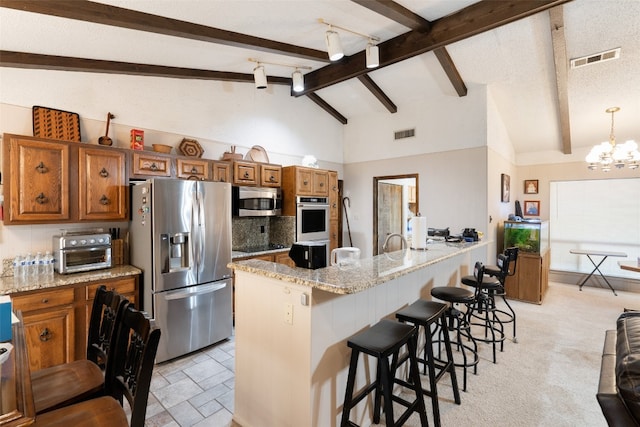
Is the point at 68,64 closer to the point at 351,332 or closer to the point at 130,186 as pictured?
the point at 130,186

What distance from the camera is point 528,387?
8.47 ft

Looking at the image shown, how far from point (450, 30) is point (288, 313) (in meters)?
3.64

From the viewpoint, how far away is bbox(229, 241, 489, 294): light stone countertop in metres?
1.64

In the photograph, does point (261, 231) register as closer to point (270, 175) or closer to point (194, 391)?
point (270, 175)

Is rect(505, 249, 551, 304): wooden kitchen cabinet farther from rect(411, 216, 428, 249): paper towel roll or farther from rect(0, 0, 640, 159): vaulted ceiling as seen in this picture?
rect(411, 216, 428, 249): paper towel roll

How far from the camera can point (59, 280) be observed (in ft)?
8.39

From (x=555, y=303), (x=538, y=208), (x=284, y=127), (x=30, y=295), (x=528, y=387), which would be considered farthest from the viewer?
(x=538, y=208)

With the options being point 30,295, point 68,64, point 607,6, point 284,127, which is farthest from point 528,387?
point 68,64

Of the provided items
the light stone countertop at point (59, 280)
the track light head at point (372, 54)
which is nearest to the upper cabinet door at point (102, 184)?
the light stone countertop at point (59, 280)

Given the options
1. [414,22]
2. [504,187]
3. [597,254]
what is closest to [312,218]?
[414,22]

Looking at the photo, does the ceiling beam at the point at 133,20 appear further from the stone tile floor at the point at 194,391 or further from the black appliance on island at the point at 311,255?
the stone tile floor at the point at 194,391

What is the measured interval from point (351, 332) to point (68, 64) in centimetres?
356

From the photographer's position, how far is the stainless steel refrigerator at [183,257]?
294 centimetres

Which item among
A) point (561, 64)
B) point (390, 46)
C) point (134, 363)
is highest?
point (390, 46)
